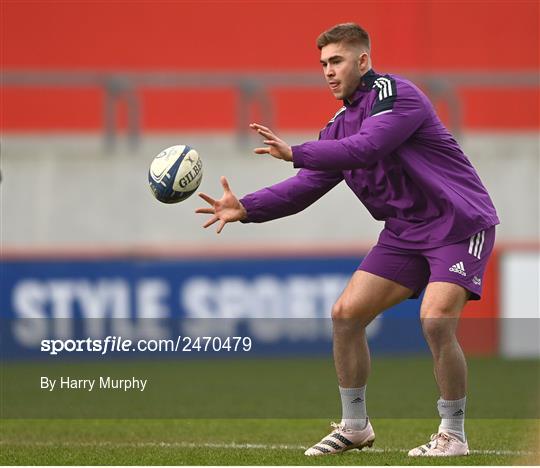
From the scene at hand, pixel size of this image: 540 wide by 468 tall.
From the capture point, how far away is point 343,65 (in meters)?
6.20

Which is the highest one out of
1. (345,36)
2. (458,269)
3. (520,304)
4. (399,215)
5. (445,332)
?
(345,36)

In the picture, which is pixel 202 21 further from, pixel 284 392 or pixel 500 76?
pixel 284 392

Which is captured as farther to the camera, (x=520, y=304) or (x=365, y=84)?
(x=520, y=304)

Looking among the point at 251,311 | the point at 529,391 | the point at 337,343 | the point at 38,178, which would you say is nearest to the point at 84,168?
the point at 38,178

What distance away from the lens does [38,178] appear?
44.5 feet

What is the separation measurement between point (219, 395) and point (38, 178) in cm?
486

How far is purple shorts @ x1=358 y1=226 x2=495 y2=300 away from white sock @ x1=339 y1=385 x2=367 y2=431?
1.83ft

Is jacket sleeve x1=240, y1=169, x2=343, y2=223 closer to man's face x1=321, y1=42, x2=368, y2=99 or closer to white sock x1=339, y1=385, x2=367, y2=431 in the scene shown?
man's face x1=321, y1=42, x2=368, y2=99

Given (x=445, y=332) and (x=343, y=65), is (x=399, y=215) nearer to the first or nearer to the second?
(x=445, y=332)

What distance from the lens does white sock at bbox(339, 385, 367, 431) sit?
249 inches

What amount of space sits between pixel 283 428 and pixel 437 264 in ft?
6.53

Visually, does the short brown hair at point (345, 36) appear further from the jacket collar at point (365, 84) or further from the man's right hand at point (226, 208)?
the man's right hand at point (226, 208)

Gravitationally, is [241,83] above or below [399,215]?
above

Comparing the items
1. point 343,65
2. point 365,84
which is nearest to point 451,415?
point 365,84
